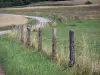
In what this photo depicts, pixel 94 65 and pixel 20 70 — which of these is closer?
pixel 94 65

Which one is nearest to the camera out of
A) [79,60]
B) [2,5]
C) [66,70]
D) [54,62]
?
[66,70]

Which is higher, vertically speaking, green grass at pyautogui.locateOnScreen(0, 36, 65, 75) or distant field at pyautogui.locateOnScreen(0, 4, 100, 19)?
green grass at pyautogui.locateOnScreen(0, 36, 65, 75)

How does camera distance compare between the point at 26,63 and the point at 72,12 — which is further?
the point at 72,12

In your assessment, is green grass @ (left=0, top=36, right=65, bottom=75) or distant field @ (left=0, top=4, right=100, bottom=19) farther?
distant field @ (left=0, top=4, right=100, bottom=19)

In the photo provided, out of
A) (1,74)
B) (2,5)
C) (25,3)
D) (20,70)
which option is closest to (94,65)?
(20,70)

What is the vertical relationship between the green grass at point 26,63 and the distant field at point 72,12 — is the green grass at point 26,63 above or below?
above

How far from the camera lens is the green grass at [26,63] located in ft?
40.6

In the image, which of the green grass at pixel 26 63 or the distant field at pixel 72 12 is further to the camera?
the distant field at pixel 72 12

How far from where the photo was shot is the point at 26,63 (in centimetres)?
1395

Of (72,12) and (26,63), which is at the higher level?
(26,63)

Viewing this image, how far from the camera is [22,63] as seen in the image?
13922 mm

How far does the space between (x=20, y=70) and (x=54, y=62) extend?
6.07ft

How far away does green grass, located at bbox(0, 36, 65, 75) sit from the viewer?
1238 cm

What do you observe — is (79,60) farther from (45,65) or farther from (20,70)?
(20,70)
